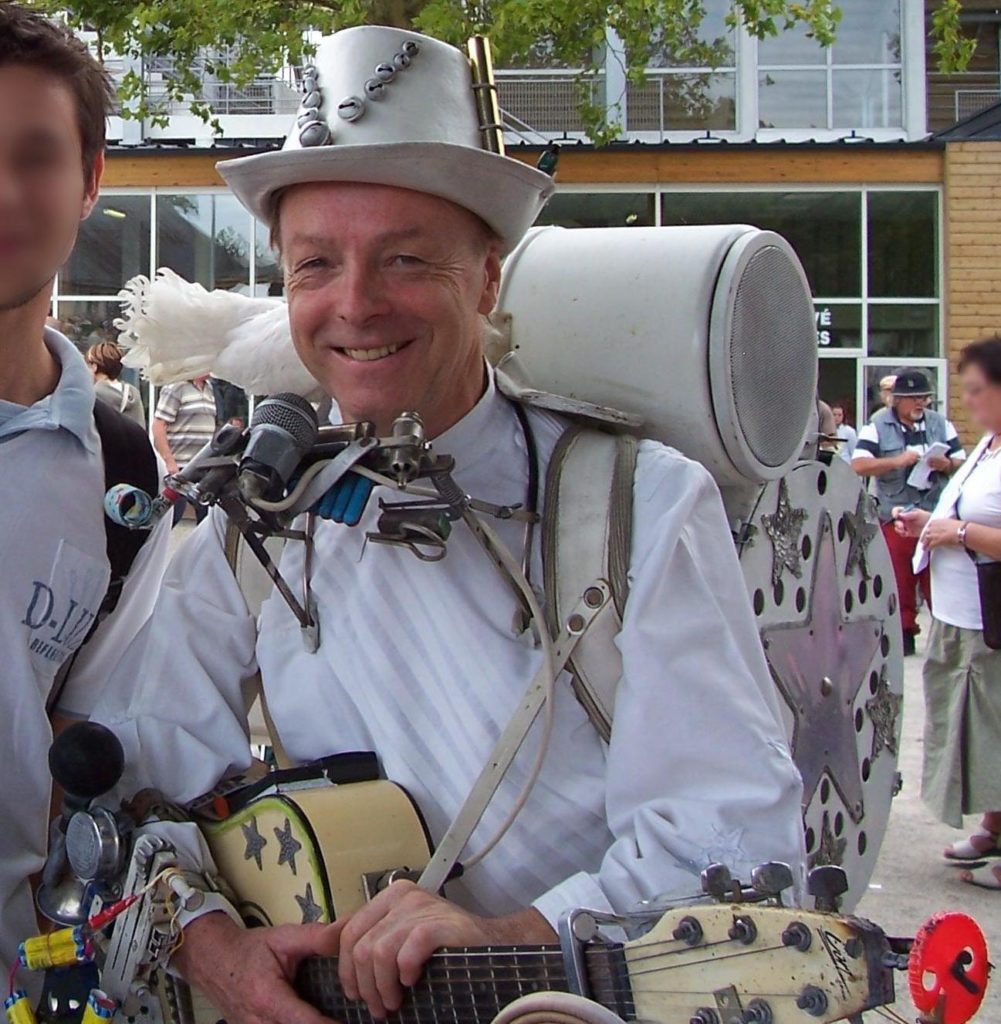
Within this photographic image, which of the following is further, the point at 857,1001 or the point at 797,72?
the point at 797,72

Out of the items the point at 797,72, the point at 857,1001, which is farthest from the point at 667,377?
the point at 797,72

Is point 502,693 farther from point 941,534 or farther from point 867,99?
point 867,99

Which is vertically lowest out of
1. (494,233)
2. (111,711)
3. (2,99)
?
(111,711)

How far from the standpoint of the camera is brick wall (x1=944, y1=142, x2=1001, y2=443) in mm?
17031

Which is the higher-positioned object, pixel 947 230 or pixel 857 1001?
pixel 947 230

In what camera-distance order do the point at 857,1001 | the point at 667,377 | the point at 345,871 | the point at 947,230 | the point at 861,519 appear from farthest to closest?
the point at 947,230 → the point at 861,519 → the point at 667,377 → the point at 345,871 → the point at 857,1001

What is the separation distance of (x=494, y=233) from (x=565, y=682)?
2.47 ft

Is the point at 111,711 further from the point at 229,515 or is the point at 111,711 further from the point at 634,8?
the point at 634,8

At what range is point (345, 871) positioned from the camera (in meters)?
1.99

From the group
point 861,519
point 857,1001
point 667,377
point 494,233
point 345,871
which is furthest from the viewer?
point 861,519

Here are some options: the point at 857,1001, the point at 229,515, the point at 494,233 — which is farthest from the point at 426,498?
the point at 857,1001

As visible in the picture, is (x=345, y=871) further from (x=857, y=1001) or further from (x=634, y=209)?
(x=634, y=209)

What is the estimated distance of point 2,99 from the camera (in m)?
2.41

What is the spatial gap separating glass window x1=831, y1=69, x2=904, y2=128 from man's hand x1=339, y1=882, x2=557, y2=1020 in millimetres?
17560
